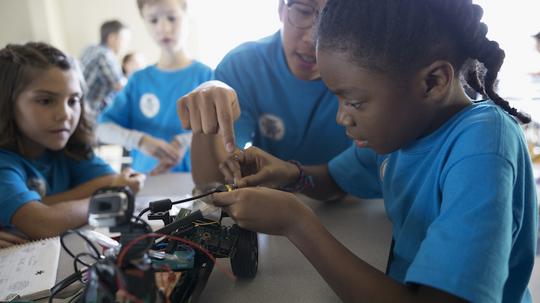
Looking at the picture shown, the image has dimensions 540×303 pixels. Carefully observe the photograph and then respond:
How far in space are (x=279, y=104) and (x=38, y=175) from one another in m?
0.76

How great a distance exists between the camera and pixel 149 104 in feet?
5.68

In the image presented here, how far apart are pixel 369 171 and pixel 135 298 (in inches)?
27.1

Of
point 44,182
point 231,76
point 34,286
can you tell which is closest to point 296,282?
point 34,286

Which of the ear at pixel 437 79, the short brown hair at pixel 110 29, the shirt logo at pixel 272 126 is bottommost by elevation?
the shirt logo at pixel 272 126

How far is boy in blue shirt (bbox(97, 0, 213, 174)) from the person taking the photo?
1695 millimetres

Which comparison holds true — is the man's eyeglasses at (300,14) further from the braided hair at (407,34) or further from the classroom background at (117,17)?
the classroom background at (117,17)

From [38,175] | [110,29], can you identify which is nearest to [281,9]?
[38,175]

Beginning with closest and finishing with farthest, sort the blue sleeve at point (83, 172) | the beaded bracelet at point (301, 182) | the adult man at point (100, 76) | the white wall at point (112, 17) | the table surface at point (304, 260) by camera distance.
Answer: the table surface at point (304, 260) < the beaded bracelet at point (301, 182) < the blue sleeve at point (83, 172) < the adult man at point (100, 76) < the white wall at point (112, 17)

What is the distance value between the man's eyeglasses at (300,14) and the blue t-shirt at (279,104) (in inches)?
7.5

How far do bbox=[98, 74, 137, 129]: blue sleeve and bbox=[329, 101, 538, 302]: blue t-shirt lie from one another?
1.37m

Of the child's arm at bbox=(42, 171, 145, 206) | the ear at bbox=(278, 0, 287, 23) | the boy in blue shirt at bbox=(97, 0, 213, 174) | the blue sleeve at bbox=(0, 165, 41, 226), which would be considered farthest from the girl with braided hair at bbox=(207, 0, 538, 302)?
the boy in blue shirt at bbox=(97, 0, 213, 174)

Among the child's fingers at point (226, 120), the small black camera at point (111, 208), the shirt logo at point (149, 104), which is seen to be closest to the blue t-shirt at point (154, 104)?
the shirt logo at point (149, 104)

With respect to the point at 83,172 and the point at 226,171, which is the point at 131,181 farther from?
the point at 226,171

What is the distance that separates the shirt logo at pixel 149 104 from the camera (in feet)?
5.66
